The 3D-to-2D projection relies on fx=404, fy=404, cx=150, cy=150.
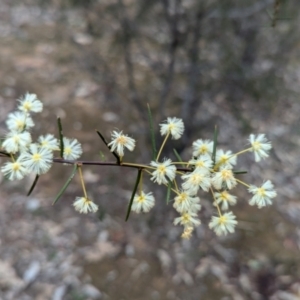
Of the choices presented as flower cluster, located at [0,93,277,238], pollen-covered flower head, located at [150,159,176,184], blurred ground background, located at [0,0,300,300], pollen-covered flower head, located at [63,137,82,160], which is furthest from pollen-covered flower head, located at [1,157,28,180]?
blurred ground background, located at [0,0,300,300]

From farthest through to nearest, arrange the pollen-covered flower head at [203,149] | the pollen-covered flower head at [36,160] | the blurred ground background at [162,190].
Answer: the blurred ground background at [162,190] < the pollen-covered flower head at [203,149] < the pollen-covered flower head at [36,160]

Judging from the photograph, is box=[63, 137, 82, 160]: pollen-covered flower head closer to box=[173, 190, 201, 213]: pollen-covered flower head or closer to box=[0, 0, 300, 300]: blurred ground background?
box=[173, 190, 201, 213]: pollen-covered flower head

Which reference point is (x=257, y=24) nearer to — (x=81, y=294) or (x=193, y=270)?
(x=193, y=270)

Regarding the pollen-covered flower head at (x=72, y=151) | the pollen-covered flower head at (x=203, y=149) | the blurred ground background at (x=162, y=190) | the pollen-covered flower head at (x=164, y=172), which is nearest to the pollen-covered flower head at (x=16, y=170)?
the pollen-covered flower head at (x=72, y=151)

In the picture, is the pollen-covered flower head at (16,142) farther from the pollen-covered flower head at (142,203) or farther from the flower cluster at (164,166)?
the pollen-covered flower head at (142,203)

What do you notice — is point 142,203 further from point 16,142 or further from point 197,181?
point 16,142
